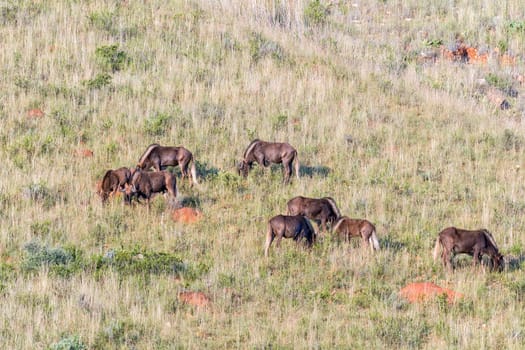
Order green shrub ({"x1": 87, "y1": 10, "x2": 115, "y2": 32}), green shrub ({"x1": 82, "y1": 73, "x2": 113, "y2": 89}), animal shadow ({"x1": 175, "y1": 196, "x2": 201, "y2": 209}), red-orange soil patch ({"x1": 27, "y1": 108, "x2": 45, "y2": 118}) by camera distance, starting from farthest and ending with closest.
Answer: green shrub ({"x1": 87, "y1": 10, "x2": 115, "y2": 32}) < green shrub ({"x1": 82, "y1": 73, "x2": 113, "y2": 89}) < red-orange soil patch ({"x1": 27, "y1": 108, "x2": 45, "y2": 118}) < animal shadow ({"x1": 175, "y1": 196, "x2": 201, "y2": 209})

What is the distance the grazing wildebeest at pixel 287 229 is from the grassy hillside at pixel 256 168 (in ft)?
0.77

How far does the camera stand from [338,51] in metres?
29.3

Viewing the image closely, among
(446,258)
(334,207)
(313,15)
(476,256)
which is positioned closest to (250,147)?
(334,207)

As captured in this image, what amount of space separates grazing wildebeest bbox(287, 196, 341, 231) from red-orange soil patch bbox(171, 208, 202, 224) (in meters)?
1.74

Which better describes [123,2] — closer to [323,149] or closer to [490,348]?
[323,149]

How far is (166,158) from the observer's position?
21031 mm

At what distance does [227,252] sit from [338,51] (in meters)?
12.7

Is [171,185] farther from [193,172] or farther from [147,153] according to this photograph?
[147,153]

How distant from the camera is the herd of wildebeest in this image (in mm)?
17469

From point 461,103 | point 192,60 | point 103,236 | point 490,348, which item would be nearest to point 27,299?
point 103,236

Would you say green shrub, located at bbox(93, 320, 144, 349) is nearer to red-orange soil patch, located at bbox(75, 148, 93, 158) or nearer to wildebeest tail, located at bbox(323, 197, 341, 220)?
wildebeest tail, located at bbox(323, 197, 341, 220)

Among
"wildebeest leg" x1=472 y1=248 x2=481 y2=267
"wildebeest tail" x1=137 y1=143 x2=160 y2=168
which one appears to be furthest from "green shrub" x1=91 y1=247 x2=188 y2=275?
"wildebeest leg" x1=472 y1=248 x2=481 y2=267

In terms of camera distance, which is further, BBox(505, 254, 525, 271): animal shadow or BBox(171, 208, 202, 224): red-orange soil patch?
BBox(171, 208, 202, 224): red-orange soil patch

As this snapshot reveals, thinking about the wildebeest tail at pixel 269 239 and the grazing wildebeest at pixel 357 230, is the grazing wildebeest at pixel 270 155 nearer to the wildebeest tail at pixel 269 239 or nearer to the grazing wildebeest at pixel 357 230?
the grazing wildebeest at pixel 357 230
